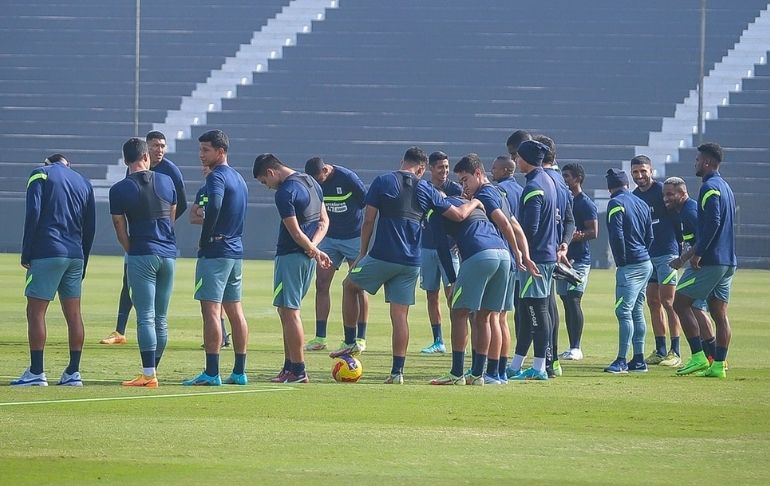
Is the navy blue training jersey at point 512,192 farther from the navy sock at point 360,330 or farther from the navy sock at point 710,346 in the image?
the navy sock at point 360,330

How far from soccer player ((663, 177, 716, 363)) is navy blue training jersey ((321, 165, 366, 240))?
11.8 feet

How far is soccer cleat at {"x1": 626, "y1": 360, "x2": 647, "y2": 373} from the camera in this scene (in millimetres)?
14059

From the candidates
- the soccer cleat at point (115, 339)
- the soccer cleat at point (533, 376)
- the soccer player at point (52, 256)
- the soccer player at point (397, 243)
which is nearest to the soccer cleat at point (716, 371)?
the soccer cleat at point (533, 376)

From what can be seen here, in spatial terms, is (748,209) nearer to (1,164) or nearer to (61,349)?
(1,164)

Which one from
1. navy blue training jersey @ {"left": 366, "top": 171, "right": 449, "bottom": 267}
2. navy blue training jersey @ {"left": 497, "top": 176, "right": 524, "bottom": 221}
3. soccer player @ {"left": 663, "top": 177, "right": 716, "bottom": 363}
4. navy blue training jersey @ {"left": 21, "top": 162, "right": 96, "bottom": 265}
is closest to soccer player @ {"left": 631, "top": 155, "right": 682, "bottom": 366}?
soccer player @ {"left": 663, "top": 177, "right": 716, "bottom": 363}

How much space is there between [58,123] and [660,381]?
33232 mm

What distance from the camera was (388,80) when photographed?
1729 inches

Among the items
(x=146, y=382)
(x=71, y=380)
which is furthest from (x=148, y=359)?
Answer: (x=71, y=380)

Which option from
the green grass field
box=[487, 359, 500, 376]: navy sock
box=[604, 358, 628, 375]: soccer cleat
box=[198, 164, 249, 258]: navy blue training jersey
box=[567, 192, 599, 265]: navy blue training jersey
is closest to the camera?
the green grass field

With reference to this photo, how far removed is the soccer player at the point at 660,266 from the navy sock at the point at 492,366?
10.6ft

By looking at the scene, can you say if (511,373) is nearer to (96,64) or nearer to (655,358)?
(655,358)

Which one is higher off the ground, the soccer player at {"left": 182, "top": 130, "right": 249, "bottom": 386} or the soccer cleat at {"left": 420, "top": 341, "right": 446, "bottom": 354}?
the soccer player at {"left": 182, "top": 130, "right": 249, "bottom": 386}

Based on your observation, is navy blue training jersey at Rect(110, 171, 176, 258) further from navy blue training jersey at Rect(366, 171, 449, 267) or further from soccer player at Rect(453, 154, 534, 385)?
soccer player at Rect(453, 154, 534, 385)

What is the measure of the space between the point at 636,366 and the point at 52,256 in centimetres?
583
